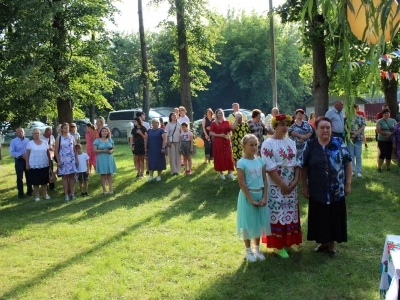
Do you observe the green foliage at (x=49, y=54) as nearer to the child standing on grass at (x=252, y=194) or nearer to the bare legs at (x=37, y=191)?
the bare legs at (x=37, y=191)

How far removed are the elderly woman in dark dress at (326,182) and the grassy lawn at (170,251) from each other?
16.6 inches

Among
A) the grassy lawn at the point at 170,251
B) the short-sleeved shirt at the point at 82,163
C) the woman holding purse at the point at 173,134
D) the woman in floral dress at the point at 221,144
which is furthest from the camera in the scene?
the woman holding purse at the point at 173,134

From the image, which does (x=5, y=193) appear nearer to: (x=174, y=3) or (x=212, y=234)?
(x=212, y=234)

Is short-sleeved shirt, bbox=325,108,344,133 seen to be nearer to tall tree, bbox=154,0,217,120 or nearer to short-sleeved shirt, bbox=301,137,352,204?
short-sleeved shirt, bbox=301,137,352,204

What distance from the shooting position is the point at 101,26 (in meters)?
13.6

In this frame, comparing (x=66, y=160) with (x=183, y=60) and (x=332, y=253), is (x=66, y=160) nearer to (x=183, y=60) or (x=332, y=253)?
(x=332, y=253)

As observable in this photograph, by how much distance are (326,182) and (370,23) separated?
2.13 metres

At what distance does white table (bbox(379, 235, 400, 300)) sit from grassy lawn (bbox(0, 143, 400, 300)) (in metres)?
1.08

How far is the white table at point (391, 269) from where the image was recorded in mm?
2572

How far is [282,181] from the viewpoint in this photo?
5.20 m

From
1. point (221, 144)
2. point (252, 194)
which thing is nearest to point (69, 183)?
point (221, 144)

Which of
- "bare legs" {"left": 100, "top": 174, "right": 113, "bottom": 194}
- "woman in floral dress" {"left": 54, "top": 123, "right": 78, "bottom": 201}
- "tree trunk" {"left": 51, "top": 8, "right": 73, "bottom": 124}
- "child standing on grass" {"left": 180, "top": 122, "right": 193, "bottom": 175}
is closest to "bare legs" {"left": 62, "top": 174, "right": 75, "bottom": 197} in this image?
"woman in floral dress" {"left": 54, "top": 123, "right": 78, "bottom": 201}

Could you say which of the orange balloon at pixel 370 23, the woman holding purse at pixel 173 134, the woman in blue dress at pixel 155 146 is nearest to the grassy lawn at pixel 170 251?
the woman in blue dress at pixel 155 146

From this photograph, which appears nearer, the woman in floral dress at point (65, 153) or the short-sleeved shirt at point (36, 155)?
the woman in floral dress at point (65, 153)
